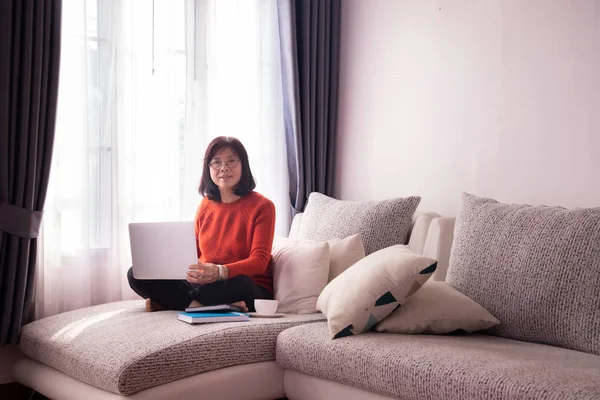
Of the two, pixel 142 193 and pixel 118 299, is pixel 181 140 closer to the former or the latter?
pixel 142 193

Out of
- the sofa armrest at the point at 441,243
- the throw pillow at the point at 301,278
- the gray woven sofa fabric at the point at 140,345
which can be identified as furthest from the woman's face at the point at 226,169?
the sofa armrest at the point at 441,243

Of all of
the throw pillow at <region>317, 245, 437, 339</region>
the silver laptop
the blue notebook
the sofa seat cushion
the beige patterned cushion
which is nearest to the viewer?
the sofa seat cushion

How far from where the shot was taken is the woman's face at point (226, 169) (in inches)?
130

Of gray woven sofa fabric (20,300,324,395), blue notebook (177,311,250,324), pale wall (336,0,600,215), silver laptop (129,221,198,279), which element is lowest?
gray woven sofa fabric (20,300,324,395)

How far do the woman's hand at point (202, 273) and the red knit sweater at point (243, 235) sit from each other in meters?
0.12

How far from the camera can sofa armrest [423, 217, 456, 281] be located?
3006mm

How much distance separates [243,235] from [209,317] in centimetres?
56

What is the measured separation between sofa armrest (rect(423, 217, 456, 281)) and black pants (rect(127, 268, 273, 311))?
742 millimetres

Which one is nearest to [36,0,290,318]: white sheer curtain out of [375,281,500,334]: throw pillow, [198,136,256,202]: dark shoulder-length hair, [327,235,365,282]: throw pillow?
[198,136,256,202]: dark shoulder-length hair

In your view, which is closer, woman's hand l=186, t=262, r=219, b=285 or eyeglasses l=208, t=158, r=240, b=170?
woman's hand l=186, t=262, r=219, b=285

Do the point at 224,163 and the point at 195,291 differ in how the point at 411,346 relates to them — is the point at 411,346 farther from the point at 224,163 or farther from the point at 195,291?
the point at 224,163

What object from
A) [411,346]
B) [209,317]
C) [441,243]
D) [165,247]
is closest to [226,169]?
[165,247]

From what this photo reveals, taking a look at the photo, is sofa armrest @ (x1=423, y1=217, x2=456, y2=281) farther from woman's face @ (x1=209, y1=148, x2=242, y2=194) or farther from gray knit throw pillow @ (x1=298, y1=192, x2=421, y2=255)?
woman's face @ (x1=209, y1=148, x2=242, y2=194)

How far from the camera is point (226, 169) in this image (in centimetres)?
329
